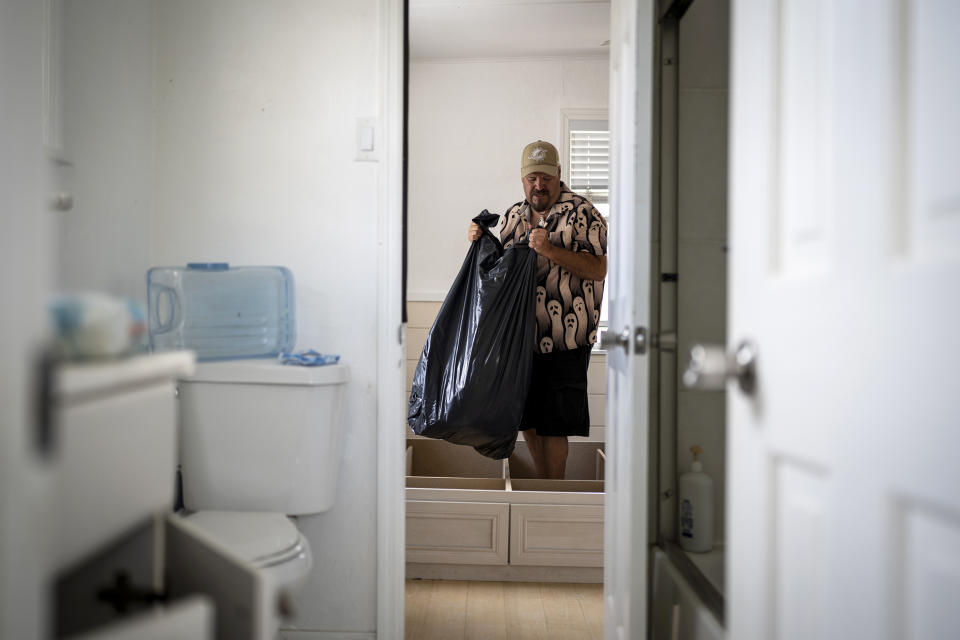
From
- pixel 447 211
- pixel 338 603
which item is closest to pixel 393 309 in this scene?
pixel 338 603

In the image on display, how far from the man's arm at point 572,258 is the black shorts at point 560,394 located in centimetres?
30

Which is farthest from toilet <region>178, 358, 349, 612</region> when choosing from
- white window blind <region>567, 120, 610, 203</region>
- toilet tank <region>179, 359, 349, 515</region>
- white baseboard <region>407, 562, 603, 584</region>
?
white window blind <region>567, 120, 610, 203</region>

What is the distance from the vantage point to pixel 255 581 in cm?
78

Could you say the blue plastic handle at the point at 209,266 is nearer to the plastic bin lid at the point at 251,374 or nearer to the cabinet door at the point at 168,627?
the plastic bin lid at the point at 251,374

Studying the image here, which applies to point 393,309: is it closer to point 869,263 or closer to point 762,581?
point 762,581

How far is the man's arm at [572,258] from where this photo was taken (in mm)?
2502

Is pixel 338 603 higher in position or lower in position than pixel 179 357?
lower

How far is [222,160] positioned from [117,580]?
1.34 metres

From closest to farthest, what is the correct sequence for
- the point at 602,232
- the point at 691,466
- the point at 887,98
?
the point at 887,98, the point at 691,466, the point at 602,232

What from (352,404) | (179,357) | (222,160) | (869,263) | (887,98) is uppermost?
(222,160)

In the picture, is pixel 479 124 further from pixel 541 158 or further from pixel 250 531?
pixel 250 531

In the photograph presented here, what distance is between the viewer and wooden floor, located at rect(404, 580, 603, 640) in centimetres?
202

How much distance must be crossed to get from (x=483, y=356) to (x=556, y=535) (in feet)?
2.21

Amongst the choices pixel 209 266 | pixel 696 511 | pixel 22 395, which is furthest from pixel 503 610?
pixel 22 395
